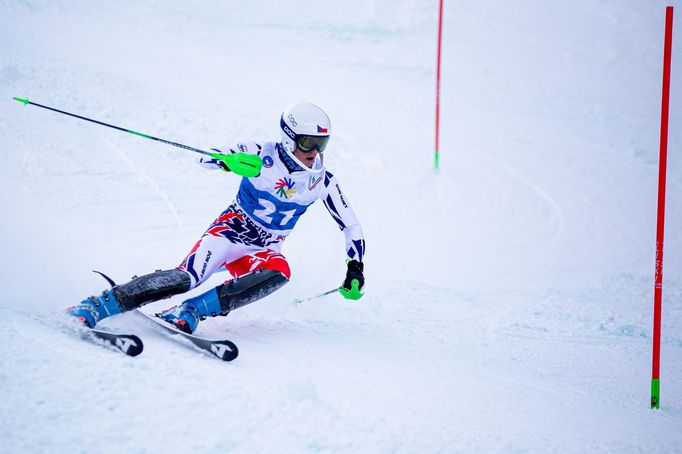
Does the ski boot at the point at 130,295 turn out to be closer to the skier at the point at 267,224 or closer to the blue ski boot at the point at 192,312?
the skier at the point at 267,224

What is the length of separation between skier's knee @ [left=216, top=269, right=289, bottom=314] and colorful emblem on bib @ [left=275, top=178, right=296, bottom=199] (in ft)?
1.96

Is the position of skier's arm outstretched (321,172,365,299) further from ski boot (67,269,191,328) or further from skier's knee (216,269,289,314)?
ski boot (67,269,191,328)

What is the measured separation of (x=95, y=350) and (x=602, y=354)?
12.9 feet

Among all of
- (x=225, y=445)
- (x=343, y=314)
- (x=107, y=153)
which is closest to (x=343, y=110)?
(x=107, y=153)

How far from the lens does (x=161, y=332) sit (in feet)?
12.6

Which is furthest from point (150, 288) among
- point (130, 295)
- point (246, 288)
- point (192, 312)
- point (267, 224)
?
point (267, 224)

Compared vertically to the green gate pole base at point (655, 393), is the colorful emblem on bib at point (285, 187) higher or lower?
higher

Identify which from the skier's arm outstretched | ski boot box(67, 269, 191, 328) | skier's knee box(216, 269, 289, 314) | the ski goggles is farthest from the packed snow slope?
the ski goggles

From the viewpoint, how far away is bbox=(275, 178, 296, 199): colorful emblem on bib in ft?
15.0

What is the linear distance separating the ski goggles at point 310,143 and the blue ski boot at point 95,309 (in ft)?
5.39

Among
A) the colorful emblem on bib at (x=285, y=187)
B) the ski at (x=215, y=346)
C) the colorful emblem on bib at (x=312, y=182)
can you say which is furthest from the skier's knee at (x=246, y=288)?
the colorful emblem on bib at (x=312, y=182)

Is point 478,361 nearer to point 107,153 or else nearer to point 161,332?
point 161,332

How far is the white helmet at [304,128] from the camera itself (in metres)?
4.39

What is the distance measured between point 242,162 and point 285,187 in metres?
0.37
